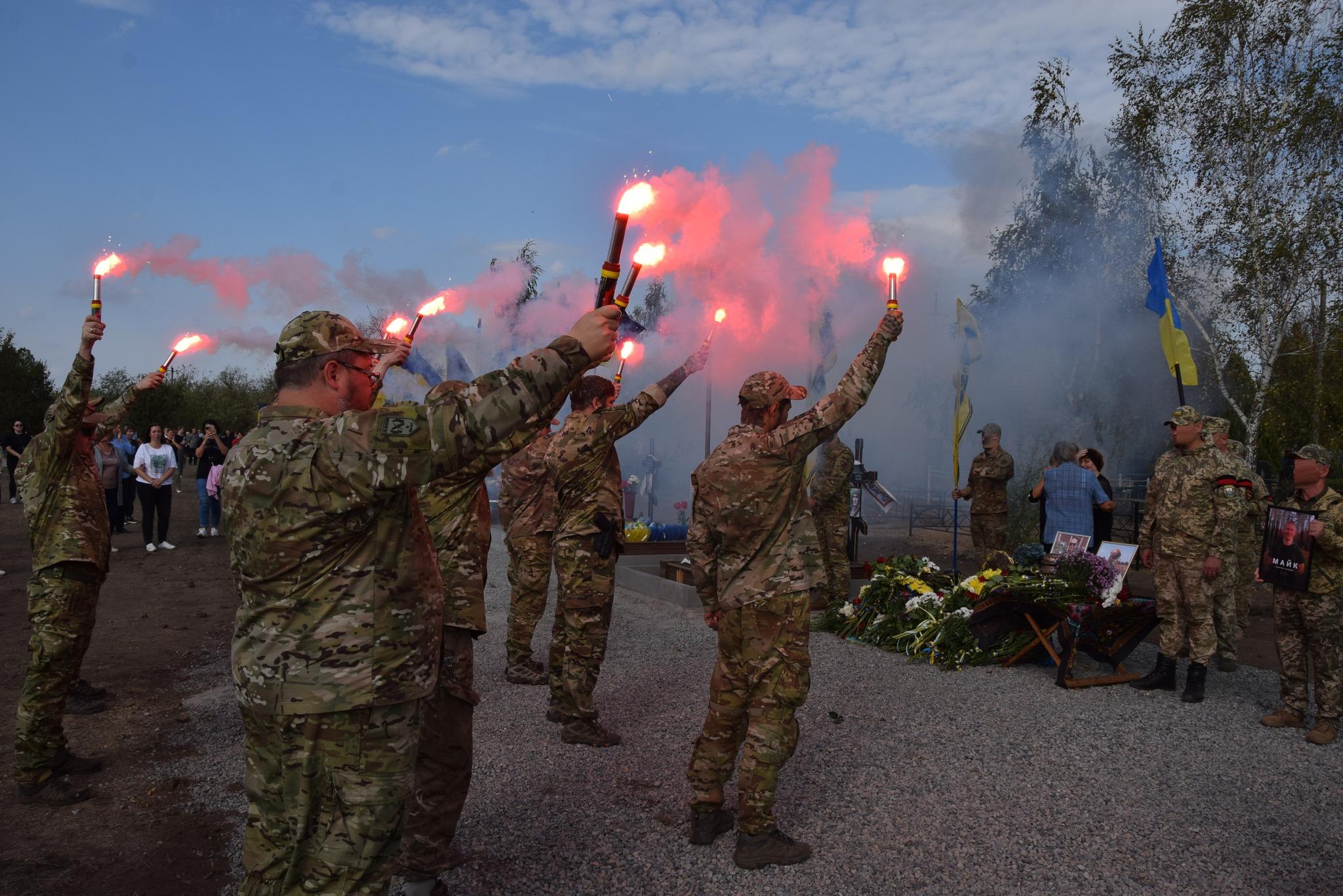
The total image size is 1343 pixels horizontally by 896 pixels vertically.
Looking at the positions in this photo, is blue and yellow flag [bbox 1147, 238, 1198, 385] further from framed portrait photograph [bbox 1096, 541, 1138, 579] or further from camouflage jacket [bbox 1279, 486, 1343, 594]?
camouflage jacket [bbox 1279, 486, 1343, 594]

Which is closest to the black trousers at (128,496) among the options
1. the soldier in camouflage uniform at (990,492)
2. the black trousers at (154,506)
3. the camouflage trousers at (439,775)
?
the black trousers at (154,506)

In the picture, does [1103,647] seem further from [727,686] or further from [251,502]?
[251,502]

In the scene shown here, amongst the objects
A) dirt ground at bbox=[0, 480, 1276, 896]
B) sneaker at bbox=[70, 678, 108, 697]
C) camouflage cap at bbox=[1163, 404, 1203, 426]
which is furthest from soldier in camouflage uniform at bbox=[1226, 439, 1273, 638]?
sneaker at bbox=[70, 678, 108, 697]

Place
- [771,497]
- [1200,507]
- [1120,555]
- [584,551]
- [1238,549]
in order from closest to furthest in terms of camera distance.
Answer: [771,497] → [584,551] → [1200,507] → [1120,555] → [1238,549]

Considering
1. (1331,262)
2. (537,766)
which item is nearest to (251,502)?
(537,766)

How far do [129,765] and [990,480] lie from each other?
9.00m

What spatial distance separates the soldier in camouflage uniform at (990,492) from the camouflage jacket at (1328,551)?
4.14 metres

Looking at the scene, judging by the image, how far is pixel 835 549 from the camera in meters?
10.6

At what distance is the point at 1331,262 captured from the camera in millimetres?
15758

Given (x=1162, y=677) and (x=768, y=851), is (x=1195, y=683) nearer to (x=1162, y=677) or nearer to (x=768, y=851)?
(x=1162, y=677)

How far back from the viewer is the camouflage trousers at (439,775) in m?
3.75

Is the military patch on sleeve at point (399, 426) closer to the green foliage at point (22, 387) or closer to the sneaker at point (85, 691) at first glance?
the sneaker at point (85, 691)

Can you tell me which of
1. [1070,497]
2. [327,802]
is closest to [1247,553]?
[1070,497]

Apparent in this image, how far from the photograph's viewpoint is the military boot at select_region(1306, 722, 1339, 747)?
6.07m
